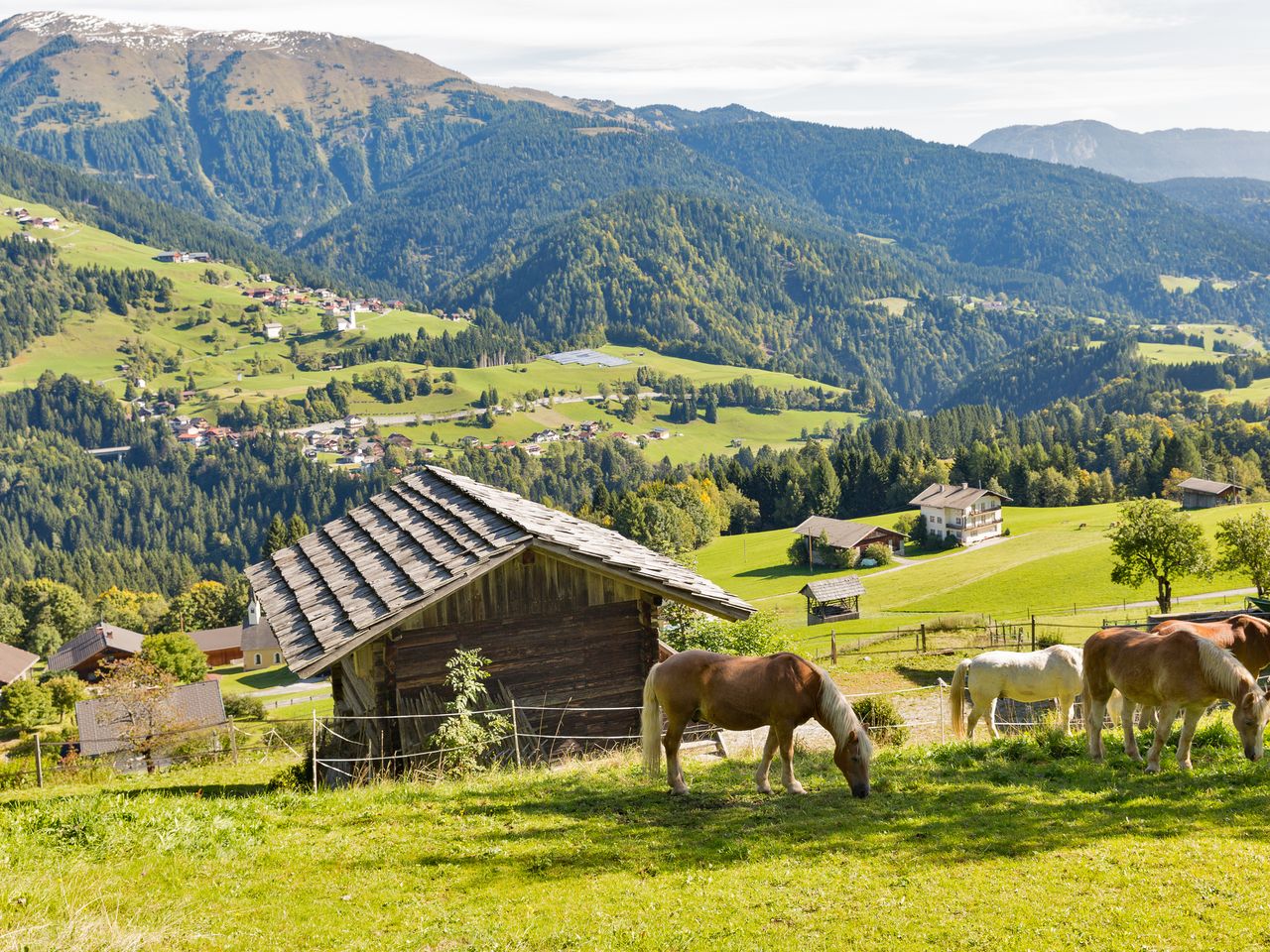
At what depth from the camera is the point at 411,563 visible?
877 inches

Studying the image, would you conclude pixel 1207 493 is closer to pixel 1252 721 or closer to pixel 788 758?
pixel 1252 721

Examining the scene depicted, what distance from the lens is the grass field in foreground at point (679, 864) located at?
10.4 meters

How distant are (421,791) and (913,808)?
7.17 metres

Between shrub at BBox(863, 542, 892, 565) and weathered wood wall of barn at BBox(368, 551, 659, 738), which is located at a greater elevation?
weathered wood wall of barn at BBox(368, 551, 659, 738)

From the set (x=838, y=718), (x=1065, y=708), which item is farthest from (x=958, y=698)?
(x=838, y=718)

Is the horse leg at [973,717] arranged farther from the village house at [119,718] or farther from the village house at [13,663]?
the village house at [13,663]

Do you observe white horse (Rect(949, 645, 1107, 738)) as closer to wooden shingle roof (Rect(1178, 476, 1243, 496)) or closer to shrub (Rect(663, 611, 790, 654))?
shrub (Rect(663, 611, 790, 654))

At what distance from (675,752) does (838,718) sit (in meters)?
2.31

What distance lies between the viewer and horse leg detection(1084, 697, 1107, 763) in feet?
51.0

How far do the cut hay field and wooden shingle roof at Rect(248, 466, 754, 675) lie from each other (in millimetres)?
56522

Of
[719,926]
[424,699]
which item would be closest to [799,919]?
[719,926]

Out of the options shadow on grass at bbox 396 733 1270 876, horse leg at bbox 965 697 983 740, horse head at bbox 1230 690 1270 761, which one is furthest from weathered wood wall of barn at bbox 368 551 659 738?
horse head at bbox 1230 690 1270 761

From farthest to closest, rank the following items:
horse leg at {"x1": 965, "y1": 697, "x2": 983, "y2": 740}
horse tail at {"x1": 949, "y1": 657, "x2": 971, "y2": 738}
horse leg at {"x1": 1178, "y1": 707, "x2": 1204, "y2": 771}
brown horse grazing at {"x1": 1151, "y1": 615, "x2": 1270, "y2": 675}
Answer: horse leg at {"x1": 965, "y1": 697, "x2": 983, "y2": 740} → horse tail at {"x1": 949, "y1": 657, "x2": 971, "y2": 738} → brown horse grazing at {"x1": 1151, "y1": 615, "x2": 1270, "y2": 675} → horse leg at {"x1": 1178, "y1": 707, "x2": 1204, "y2": 771}

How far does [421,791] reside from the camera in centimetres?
1627
